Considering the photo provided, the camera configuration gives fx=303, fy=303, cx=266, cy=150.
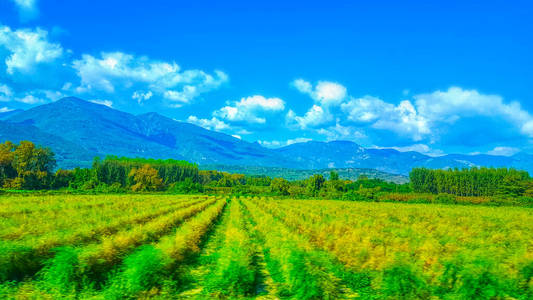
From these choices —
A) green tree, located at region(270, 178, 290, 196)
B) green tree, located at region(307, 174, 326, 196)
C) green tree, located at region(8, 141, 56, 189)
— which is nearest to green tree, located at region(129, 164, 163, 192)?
green tree, located at region(8, 141, 56, 189)

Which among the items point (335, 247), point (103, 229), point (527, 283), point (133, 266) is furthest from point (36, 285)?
point (527, 283)

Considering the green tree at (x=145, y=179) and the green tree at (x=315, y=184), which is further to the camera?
the green tree at (x=315, y=184)

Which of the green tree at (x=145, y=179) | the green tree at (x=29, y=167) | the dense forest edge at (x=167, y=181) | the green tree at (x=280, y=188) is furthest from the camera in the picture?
the green tree at (x=280, y=188)

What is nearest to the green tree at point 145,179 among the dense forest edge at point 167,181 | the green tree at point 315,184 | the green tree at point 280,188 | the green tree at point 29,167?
the dense forest edge at point 167,181

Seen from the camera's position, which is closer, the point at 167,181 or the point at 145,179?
the point at 145,179

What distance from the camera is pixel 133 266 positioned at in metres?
9.84

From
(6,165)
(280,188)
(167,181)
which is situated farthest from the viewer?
(167,181)

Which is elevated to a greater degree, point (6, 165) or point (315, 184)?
point (315, 184)

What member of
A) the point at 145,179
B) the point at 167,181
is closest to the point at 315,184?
the point at 145,179

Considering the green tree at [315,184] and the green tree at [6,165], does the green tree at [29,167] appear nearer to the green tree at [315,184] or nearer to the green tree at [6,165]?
the green tree at [6,165]

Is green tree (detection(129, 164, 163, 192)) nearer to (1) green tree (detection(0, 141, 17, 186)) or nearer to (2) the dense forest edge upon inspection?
(2) the dense forest edge

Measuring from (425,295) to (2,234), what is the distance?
1860 cm

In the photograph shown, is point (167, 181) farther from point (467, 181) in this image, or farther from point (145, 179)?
point (467, 181)

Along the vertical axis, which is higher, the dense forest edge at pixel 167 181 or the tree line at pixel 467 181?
the tree line at pixel 467 181
